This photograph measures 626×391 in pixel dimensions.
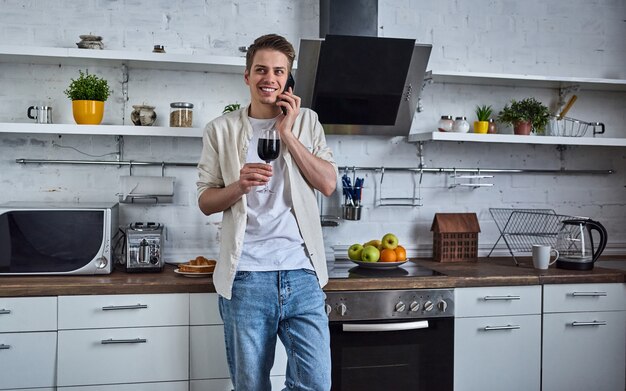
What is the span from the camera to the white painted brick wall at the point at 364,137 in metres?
3.08

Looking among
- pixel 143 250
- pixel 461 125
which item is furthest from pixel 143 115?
pixel 461 125

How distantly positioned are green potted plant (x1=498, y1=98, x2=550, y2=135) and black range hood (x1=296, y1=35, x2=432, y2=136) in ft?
A: 1.87

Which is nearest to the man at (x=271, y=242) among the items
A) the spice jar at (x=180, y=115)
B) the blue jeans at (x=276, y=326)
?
the blue jeans at (x=276, y=326)

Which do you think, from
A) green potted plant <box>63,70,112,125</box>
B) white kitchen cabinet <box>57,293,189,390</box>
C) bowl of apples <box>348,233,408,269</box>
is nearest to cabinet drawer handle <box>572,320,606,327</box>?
bowl of apples <box>348,233,408,269</box>

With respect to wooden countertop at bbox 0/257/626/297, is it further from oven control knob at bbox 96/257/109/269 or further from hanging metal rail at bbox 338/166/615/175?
hanging metal rail at bbox 338/166/615/175

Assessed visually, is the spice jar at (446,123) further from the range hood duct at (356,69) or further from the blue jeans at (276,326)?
the blue jeans at (276,326)

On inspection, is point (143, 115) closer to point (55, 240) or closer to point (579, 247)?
point (55, 240)

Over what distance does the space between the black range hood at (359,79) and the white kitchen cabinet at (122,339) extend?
1226 mm

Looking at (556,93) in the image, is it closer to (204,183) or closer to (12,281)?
(204,183)

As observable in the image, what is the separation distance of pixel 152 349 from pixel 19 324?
21.4 inches

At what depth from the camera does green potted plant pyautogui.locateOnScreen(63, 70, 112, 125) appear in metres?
2.87

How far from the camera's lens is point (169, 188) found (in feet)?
9.91

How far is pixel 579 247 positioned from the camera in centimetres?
308

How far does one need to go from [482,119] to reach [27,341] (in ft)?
8.30
